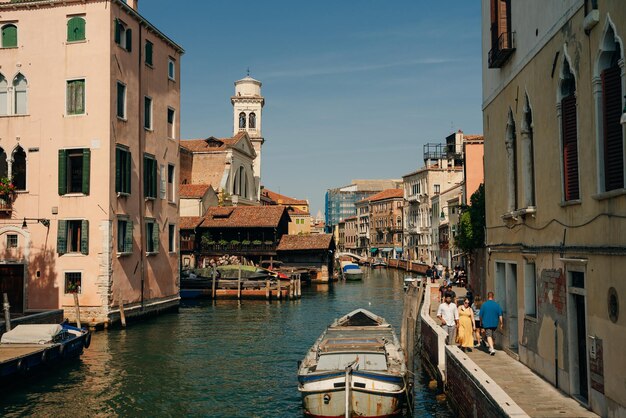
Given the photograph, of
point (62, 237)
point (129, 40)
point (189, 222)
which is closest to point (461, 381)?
point (62, 237)

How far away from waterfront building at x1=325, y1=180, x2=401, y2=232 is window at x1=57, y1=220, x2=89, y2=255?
123m

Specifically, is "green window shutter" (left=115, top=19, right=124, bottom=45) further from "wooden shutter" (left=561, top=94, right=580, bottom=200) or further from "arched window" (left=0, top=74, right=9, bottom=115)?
"wooden shutter" (left=561, top=94, right=580, bottom=200)

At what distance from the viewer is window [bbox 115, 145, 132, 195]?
85.5 ft

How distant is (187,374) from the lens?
1828 cm

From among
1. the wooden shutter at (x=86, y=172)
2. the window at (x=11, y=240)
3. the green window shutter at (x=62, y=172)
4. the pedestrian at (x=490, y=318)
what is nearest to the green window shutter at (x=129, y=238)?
the wooden shutter at (x=86, y=172)

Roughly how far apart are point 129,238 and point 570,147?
20535 millimetres

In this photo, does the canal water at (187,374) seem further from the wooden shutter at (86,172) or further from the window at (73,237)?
the wooden shutter at (86,172)

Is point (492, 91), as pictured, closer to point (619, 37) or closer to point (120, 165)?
point (619, 37)

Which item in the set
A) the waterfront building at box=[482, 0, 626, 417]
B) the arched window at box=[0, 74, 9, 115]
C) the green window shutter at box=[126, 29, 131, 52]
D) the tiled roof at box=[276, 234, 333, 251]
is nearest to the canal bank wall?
the waterfront building at box=[482, 0, 626, 417]

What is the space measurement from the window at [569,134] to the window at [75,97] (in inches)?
798

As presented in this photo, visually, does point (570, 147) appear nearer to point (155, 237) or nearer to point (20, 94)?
point (155, 237)

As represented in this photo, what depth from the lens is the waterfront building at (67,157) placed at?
83.6 ft

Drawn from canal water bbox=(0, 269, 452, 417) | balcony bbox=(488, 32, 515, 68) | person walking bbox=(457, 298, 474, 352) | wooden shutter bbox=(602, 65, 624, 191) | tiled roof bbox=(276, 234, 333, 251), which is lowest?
canal water bbox=(0, 269, 452, 417)

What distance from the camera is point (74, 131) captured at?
84.4 feet
